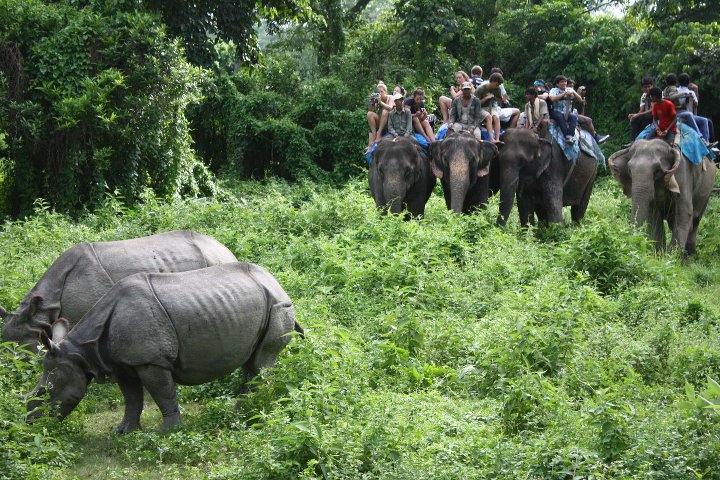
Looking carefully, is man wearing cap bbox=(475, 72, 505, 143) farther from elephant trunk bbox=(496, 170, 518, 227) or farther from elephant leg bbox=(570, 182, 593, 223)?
elephant leg bbox=(570, 182, 593, 223)

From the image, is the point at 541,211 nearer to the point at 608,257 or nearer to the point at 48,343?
the point at 608,257

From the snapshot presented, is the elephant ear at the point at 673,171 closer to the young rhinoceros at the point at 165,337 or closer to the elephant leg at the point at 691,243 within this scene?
the elephant leg at the point at 691,243

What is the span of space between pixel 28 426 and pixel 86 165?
33.9 feet

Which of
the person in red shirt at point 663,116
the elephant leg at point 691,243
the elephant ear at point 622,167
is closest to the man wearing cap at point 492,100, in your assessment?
the elephant ear at point 622,167

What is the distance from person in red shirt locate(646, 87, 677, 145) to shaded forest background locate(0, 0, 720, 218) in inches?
302

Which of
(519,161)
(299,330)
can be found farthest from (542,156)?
(299,330)

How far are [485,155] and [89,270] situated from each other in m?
7.87

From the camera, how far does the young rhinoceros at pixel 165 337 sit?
24.7ft

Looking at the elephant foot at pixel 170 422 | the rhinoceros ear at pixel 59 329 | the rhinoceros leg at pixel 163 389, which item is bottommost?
the elephant foot at pixel 170 422

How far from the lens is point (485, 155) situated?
15.3 m

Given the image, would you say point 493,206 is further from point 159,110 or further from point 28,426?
point 28,426

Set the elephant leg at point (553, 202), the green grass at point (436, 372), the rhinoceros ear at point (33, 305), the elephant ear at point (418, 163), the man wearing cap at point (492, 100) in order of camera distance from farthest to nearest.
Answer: the elephant leg at point (553, 202) < the man wearing cap at point (492, 100) < the elephant ear at point (418, 163) < the rhinoceros ear at point (33, 305) < the green grass at point (436, 372)

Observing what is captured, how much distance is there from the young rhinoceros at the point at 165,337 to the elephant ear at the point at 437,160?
732cm

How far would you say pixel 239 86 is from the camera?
26219mm
